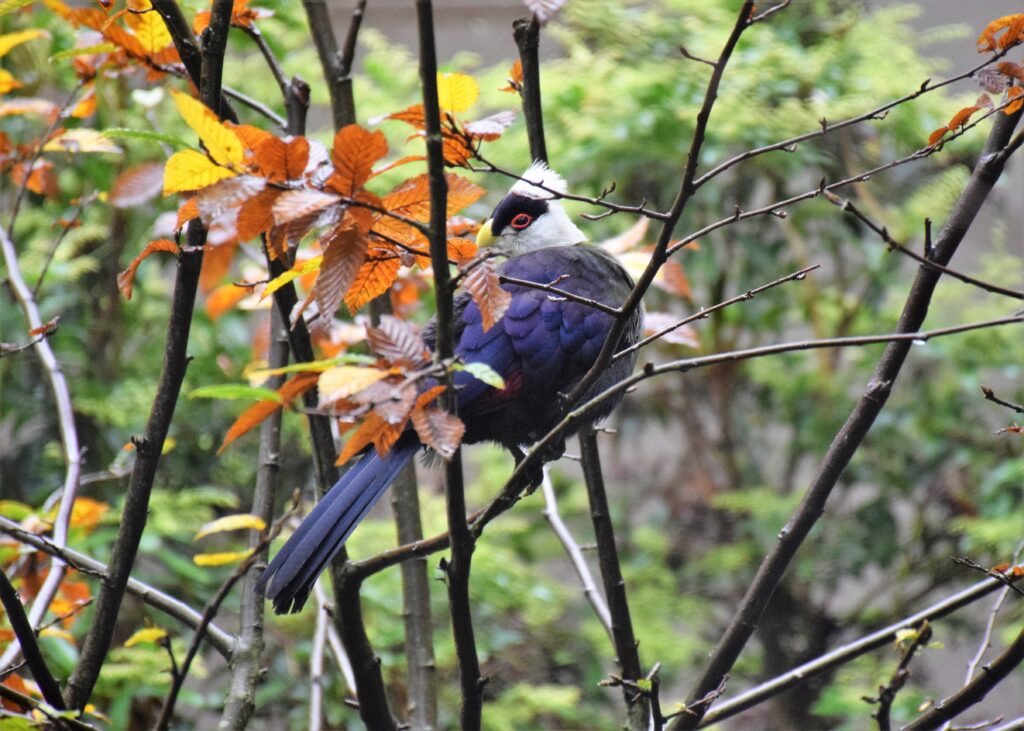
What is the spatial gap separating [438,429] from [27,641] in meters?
0.56

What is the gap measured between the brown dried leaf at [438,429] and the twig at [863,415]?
65 centimetres

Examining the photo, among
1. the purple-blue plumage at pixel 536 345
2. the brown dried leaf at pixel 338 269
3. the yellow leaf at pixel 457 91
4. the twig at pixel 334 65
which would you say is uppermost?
the twig at pixel 334 65

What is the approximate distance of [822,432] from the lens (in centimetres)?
384

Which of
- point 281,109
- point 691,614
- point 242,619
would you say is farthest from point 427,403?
point 691,614

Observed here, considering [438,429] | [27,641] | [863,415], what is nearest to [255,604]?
[27,641]

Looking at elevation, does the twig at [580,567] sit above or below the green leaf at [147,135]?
below

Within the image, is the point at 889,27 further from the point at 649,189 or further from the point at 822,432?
the point at 822,432

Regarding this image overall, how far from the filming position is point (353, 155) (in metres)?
1.06

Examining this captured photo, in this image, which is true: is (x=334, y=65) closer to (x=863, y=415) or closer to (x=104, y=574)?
(x=104, y=574)

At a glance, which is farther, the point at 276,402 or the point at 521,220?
the point at 521,220

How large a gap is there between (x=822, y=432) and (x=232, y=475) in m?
2.19

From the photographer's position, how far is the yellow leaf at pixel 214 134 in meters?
1.04

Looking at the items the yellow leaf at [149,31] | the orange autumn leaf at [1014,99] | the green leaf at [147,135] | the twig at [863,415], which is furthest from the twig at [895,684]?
the yellow leaf at [149,31]

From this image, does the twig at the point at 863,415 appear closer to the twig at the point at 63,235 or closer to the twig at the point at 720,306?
the twig at the point at 720,306
